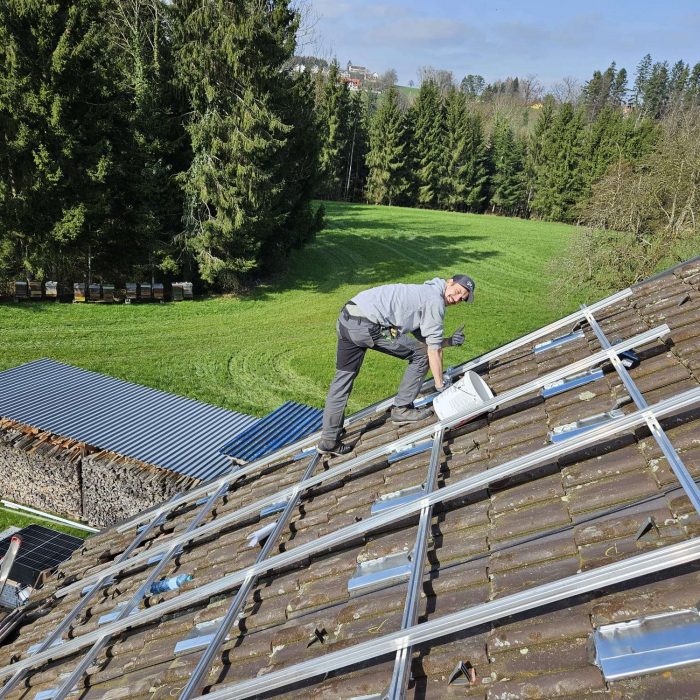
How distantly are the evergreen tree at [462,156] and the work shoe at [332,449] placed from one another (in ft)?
222

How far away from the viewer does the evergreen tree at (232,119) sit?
24.7 m

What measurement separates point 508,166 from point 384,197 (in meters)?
15.6

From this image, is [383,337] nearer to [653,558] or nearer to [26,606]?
[653,558]

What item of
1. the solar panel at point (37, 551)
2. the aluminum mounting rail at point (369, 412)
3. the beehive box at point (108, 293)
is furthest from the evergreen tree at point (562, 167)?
the solar panel at point (37, 551)

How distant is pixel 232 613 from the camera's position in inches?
150

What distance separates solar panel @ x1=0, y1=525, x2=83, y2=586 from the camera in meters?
8.53

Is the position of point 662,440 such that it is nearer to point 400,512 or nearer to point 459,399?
point 400,512

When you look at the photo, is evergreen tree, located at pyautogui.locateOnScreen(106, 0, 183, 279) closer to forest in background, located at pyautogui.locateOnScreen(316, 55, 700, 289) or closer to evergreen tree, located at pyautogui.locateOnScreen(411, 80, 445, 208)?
forest in background, located at pyautogui.locateOnScreen(316, 55, 700, 289)

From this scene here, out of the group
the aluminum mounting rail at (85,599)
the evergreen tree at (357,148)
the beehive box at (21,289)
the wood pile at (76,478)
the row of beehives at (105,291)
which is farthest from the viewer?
the evergreen tree at (357,148)

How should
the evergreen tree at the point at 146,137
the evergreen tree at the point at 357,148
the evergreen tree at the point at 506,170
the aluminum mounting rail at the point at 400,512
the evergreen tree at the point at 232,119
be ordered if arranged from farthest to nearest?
Result: 1. the evergreen tree at the point at 506,170
2. the evergreen tree at the point at 357,148
3. the evergreen tree at the point at 232,119
4. the evergreen tree at the point at 146,137
5. the aluminum mounting rail at the point at 400,512

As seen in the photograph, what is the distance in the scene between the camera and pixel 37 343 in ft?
69.0

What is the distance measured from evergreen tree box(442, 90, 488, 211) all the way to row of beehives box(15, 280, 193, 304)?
49539mm

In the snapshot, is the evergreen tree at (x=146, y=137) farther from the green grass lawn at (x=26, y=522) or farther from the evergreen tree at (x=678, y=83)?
the evergreen tree at (x=678, y=83)

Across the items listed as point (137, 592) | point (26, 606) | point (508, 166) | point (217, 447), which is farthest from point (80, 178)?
point (508, 166)
